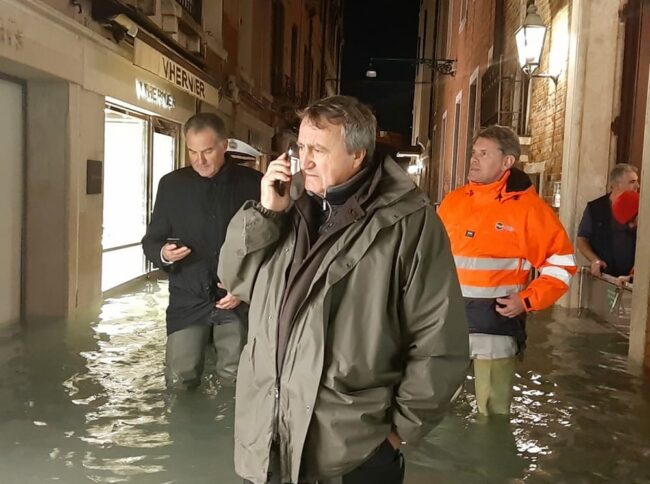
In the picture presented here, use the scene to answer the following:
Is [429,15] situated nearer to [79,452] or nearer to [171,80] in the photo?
[171,80]

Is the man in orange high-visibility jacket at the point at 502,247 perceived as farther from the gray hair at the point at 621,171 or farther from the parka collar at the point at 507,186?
the gray hair at the point at 621,171

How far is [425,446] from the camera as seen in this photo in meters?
4.60

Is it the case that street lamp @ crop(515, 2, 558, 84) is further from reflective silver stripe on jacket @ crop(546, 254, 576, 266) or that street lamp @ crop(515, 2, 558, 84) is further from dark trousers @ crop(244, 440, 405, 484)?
dark trousers @ crop(244, 440, 405, 484)

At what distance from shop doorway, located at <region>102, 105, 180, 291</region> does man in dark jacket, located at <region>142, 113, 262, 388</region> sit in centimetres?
511

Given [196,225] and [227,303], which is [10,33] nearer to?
[196,225]

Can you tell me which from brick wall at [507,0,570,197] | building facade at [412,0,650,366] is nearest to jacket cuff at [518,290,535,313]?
building facade at [412,0,650,366]

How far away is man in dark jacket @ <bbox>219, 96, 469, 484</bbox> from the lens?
2264 mm

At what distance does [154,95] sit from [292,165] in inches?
350

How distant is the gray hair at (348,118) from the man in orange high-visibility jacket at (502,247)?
209 centimetres

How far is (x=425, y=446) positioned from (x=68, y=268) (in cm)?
503

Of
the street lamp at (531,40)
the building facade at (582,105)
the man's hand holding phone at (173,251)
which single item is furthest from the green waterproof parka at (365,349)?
the street lamp at (531,40)

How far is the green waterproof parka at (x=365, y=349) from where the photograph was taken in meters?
2.26

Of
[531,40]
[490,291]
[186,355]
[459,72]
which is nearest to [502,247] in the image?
[490,291]

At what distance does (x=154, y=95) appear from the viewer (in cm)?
1098
